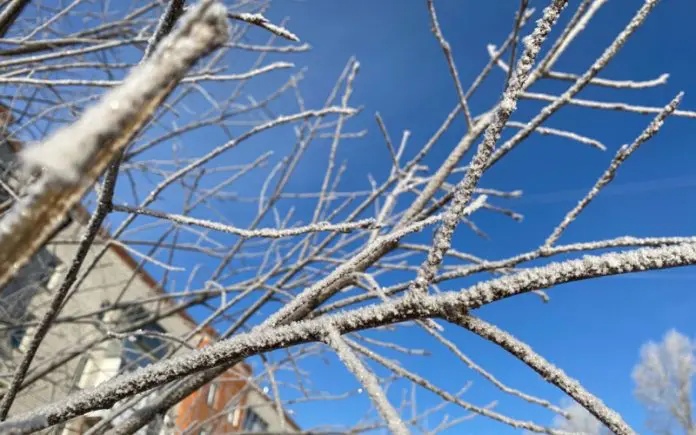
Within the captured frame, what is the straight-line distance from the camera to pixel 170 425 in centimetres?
193

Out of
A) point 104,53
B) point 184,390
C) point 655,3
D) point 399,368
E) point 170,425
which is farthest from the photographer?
point 104,53

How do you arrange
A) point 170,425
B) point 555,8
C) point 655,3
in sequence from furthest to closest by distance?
1. point 170,425
2. point 655,3
3. point 555,8

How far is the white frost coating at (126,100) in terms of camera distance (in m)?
0.20

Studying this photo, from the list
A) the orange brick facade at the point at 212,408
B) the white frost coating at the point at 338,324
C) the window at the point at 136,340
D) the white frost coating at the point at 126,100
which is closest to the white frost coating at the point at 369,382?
the white frost coating at the point at 338,324

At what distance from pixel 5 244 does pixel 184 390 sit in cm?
126

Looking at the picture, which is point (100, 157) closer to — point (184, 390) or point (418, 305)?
point (418, 305)

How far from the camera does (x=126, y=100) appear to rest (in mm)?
222

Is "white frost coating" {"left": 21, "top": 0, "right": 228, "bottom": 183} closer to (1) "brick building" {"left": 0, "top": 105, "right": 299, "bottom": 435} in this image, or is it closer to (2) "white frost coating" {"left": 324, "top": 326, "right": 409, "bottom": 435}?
(2) "white frost coating" {"left": 324, "top": 326, "right": 409, "bottom": 435}

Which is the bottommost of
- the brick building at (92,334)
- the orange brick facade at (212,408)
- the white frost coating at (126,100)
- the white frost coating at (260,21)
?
the white frost coating at (126,100)

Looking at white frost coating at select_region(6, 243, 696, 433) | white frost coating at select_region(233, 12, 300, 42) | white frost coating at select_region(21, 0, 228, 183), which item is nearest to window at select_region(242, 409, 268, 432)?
white frost coating at select_region(6, 243, 696, 433)

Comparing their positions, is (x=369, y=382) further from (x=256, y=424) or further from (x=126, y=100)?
(x=256, y=424)

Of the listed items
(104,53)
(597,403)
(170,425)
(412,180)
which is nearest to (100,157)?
(597,403)

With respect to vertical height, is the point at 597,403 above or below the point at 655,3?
below

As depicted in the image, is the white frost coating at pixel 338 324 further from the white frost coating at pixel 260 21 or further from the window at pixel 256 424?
the window at pixel 256 424
